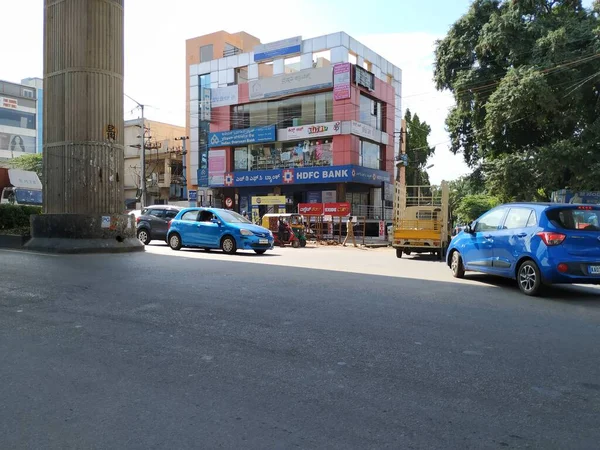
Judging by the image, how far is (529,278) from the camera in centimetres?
830

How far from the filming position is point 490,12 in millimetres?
27234

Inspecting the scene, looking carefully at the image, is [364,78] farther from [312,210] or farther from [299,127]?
[312,210]

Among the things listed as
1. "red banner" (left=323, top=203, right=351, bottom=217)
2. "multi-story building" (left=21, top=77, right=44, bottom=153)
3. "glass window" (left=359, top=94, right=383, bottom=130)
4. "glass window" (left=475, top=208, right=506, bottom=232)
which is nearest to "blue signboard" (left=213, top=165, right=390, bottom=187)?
"glass window" (left=359, top=94, right=383, bottom=130)

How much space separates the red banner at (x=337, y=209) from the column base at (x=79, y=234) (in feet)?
45.3

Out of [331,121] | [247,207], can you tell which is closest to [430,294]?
[331,121]

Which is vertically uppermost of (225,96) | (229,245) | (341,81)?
(225,96)

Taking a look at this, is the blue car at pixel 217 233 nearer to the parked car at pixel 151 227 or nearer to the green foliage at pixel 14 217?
the parked car at pixel 151 227

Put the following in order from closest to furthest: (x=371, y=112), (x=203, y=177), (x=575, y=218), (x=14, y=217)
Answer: (x=575, y=218) → (x=14, y=217) → (x=371, y=112) → (x=203, y=177)

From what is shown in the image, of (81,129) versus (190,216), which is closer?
(81,129)

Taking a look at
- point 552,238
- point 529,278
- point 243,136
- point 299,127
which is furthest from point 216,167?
point 552,238

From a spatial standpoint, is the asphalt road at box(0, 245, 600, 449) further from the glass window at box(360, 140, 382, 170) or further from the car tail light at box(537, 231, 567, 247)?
the glass window at box(360, 140, 382, 170)

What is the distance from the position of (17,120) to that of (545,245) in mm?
91491

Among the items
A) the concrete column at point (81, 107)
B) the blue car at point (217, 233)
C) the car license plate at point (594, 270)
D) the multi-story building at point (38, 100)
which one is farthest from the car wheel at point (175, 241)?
the multi-story building at point (38, 100)

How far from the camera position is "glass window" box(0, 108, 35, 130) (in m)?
79.8
